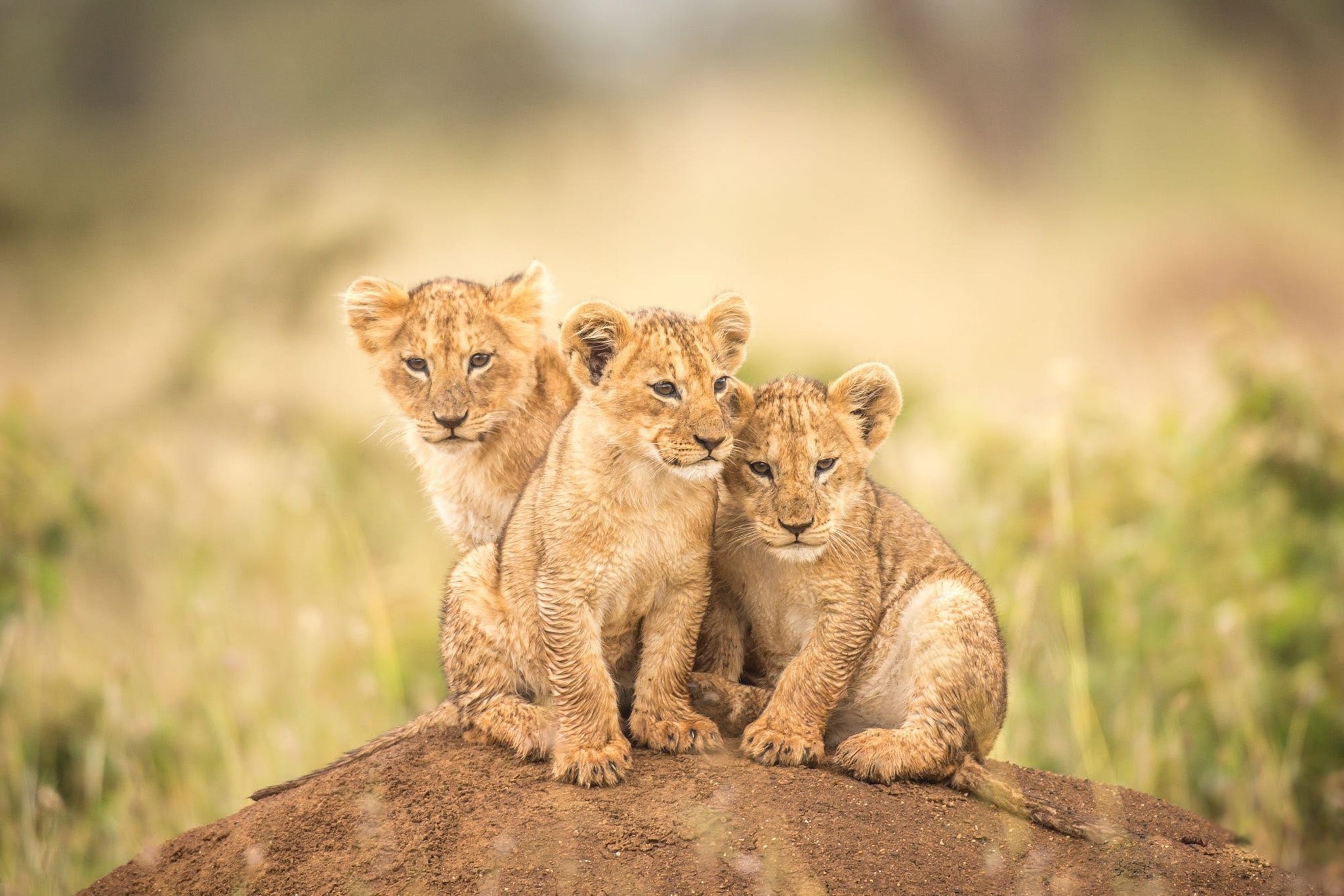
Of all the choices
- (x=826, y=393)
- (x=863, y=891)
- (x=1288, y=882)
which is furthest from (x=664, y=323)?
(x=1288, y=882)

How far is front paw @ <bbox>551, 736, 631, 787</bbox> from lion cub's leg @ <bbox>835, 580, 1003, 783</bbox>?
1038 millimetres

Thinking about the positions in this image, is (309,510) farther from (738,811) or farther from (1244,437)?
(1244,437)

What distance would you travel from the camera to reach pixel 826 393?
6340 millimetres

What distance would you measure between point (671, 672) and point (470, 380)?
2.09 m

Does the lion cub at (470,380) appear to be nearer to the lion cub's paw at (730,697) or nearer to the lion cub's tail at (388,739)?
the lion cub's tail at (388,739)

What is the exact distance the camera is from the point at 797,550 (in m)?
5.94

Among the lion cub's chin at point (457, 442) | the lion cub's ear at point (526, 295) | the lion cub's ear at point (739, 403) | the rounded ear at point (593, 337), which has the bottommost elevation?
the lion cub's chin at point (457, 442)

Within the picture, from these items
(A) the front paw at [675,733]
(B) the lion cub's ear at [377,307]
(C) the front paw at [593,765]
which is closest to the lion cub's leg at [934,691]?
(A) the front paw at [675,733]

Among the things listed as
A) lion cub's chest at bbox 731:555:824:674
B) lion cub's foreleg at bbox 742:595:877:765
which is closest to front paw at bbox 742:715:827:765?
lion cub's foreleg at bbox 742:595:877:765

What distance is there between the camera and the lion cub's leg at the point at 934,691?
5.86 metres

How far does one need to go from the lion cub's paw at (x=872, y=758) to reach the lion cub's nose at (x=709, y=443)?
5.18 feet

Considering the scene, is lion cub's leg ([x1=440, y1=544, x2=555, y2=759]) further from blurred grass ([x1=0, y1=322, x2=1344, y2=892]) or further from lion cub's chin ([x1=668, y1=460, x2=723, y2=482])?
blurred grass ([x1=0, y1=322, x2=1344, y2=892])

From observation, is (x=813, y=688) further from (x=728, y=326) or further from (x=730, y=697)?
(x=728, y=326)

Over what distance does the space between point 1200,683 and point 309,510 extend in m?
7.68
